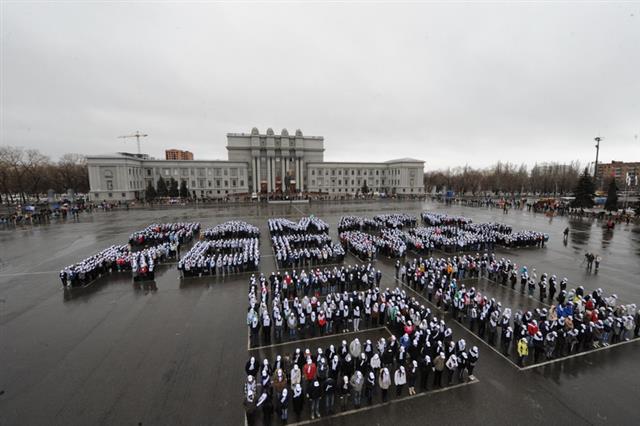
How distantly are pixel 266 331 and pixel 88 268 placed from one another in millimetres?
11997

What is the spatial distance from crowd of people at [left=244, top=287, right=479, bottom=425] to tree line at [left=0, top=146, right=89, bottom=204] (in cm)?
7095

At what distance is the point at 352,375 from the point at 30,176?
8606cm

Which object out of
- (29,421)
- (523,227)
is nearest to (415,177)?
(523,227)

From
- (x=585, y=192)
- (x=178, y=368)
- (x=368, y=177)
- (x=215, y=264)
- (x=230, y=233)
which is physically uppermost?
(x=368, y=177)

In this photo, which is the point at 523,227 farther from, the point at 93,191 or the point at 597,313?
the point at 93,191

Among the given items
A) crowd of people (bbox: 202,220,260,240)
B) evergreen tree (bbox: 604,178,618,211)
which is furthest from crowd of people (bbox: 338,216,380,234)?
evergreen tree (bbox: 604,178,618,211)

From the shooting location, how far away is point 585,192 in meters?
45.8

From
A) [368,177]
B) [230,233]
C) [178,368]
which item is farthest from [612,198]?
[178,368]

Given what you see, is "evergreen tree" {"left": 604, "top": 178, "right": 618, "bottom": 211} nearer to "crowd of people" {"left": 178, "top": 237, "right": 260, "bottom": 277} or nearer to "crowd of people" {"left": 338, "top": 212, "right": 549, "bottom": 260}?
"crowd of people" {"left": 338, "top": 212, "right": 549, "bottom": 260}

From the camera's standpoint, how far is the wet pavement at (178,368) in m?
6.42

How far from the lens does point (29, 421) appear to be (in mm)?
6270

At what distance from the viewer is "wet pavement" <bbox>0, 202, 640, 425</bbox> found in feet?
21.1

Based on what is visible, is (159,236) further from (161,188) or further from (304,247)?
(161,188)

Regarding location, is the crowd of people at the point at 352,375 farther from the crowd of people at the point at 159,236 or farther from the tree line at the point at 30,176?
the tree line at the point at 30,176
